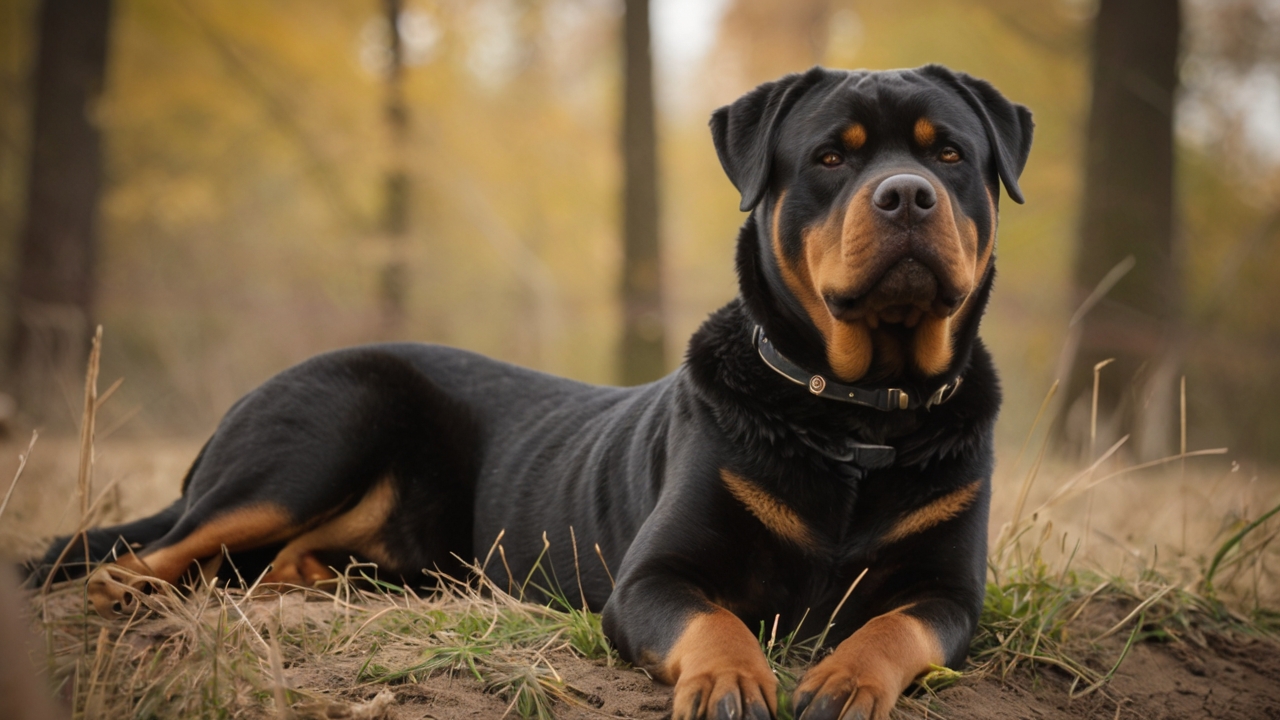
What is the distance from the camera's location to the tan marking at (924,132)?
2.67 metres

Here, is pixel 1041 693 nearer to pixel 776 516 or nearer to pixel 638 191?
pixel 776 516

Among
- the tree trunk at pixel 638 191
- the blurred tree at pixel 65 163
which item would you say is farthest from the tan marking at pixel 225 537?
the blurred tree at pixel 65 163

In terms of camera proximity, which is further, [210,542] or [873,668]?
[210,542]

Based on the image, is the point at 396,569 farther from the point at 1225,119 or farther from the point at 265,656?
the point at 1225,119

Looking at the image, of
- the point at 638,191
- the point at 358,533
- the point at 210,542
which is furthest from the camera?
the point at 638,191

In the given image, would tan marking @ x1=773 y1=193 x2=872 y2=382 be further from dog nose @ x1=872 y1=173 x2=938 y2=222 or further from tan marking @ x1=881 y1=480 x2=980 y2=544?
tan marking @ x1=881 y1=480 x2=980 y2=544

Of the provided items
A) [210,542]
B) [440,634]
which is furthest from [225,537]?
[440,634]

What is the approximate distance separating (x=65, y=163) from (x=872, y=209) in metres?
9.82

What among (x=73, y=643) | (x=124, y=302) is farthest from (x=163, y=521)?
(x=124, y=302)

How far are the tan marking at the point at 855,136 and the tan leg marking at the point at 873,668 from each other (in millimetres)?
1230

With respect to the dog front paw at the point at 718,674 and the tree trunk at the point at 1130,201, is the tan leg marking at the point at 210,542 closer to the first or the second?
the dog front paw at the point at 718,674

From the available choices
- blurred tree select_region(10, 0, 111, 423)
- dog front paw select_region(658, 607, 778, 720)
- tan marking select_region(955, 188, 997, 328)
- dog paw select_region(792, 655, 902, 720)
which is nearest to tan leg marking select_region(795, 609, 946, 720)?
dog paw select_region(792, 655, 902, 720)

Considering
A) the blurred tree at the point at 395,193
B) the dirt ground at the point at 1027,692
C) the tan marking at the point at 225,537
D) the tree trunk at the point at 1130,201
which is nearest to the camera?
the dirt ground at the point at 1027,692

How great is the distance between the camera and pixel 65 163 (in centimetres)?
983
